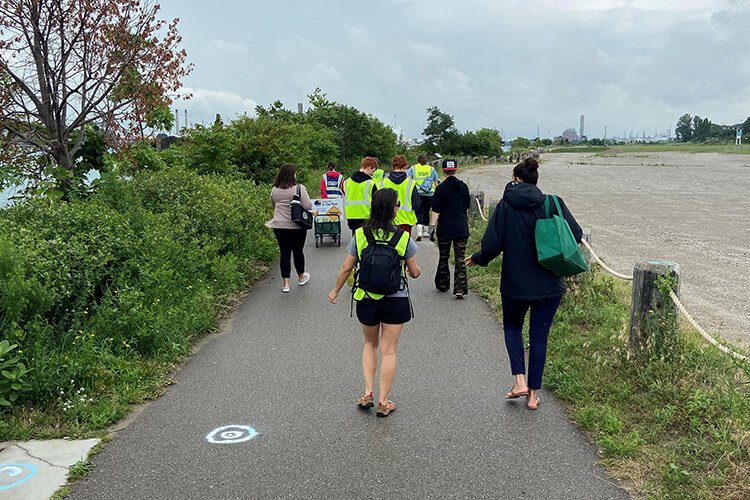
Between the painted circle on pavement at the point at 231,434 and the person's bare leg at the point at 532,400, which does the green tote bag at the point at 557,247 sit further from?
the painted circle on pavement at the point at 231,434

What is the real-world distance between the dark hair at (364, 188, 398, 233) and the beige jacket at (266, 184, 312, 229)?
407cm

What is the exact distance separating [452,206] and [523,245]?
Result: 136 inches

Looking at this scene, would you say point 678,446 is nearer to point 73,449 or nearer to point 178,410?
point 178,410

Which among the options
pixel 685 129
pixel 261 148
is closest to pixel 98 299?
pixel 261 148

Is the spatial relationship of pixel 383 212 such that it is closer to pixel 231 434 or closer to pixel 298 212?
pixel 231 434

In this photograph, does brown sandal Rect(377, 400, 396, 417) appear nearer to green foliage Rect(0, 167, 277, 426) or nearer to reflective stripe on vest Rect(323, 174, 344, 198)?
green foliage Rect(0, 167, 277, 426)

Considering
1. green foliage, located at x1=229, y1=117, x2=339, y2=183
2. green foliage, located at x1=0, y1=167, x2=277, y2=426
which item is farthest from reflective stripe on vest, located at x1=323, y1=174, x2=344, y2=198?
green foliage, located at x1=0, y1=167, x2=277, y2=426

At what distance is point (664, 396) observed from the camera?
439 centimetres

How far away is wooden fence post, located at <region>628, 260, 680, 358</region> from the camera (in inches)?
190

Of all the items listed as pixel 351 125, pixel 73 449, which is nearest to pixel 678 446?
pixel 73 449

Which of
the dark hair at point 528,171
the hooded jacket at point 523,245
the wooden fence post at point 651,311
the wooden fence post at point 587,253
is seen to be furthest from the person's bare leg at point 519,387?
the wooden fence post at point 587,253

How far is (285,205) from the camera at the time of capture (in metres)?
8.36

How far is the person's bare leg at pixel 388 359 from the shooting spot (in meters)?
4.48

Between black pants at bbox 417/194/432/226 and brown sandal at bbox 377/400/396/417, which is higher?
black pants at bbox 417/194/432/226
